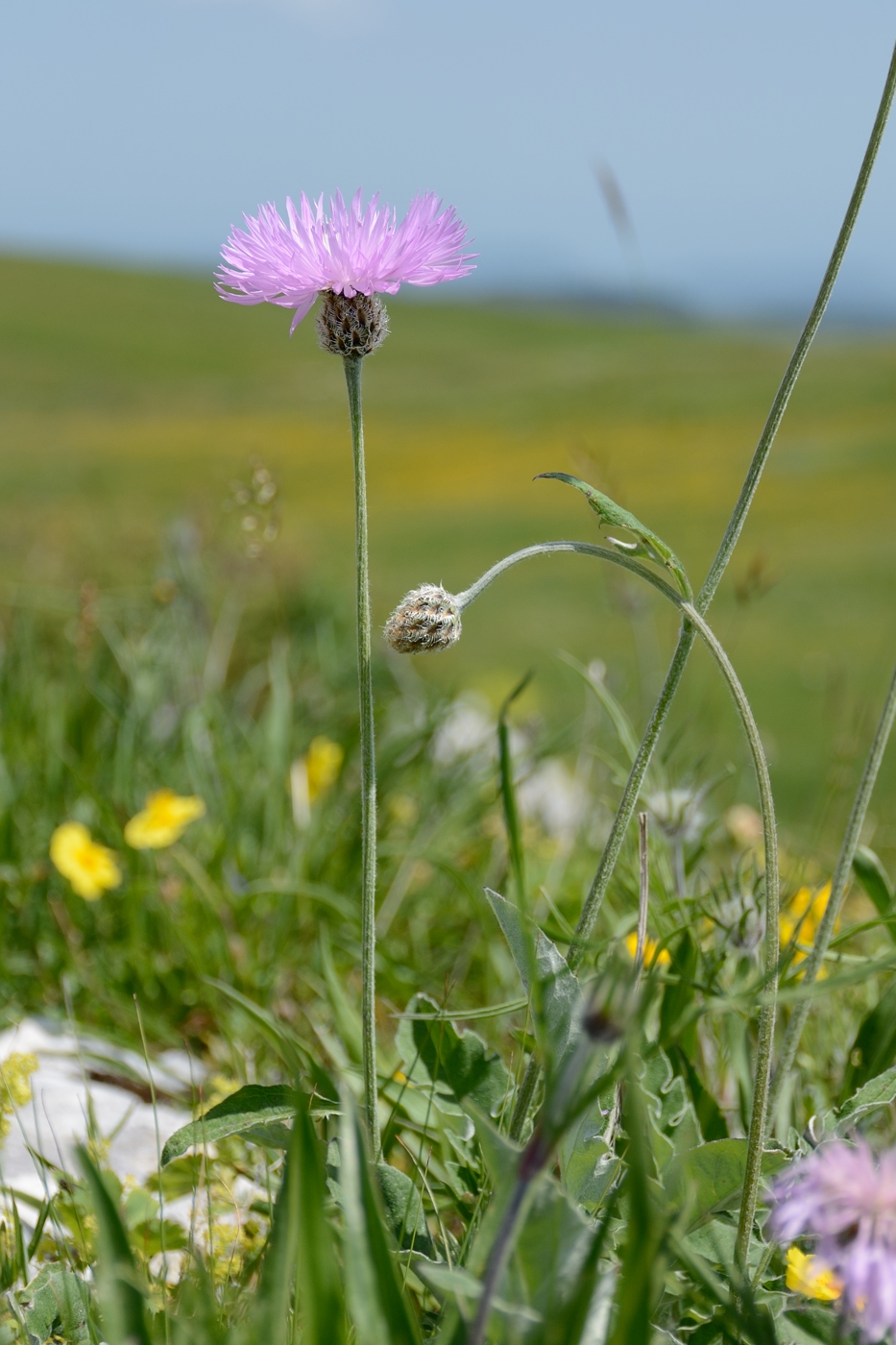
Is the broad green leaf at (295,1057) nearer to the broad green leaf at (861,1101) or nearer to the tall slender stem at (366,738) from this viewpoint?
the tall slender stem at (366,738)

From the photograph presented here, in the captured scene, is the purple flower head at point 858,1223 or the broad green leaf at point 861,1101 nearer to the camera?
the purple flower head at point 858,1223

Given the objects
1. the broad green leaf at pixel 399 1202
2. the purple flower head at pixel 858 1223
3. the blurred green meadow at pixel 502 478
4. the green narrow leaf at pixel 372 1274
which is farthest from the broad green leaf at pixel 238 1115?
the blurred green meadow at pixel 502 478

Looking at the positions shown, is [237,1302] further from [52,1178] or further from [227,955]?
[227,955]

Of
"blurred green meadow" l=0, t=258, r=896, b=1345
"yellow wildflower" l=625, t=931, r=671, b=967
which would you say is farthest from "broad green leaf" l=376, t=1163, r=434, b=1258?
"yellow wildflower" l=625, t=931, r=671, b=967

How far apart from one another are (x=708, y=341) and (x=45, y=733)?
126 feet

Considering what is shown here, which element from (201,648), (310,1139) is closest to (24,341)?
(201,648)

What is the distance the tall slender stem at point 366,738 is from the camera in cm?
89

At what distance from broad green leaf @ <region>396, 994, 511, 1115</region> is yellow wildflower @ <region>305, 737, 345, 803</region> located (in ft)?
3.76

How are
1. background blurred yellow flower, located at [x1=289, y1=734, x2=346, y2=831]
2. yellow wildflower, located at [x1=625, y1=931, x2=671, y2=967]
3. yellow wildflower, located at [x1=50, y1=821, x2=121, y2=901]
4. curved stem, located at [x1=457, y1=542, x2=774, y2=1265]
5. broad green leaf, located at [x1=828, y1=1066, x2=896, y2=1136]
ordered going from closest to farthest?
curved stem, located at [x1=457, y1=542, x2=774, y2=1265] → broad green leaf, located at [x1=828, y1=1066, x2=896, y2=1136] → yellow wildflower, located at [x1=625, y1=931, x2=671, y2=967] → yellow wildflower, located at [x1=50, y1=821, x2=121, y2=901] → background blurred yellow flower, located at [x1=289, y1=734, x2=346, y2=831]

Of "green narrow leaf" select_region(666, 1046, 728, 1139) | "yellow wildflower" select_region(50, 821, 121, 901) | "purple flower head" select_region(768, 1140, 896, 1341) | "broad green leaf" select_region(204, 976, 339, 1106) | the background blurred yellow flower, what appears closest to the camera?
"purple flower head" select_region(768, 1140, 896, 1341)

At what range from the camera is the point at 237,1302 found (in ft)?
3.13

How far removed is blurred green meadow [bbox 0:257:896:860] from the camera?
3.64 metres

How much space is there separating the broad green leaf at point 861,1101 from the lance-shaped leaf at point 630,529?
459 millimetres

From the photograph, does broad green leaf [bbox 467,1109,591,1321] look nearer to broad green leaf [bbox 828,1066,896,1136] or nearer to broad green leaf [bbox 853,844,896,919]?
broad green leaf [bbox 828,1066,896,1136]
